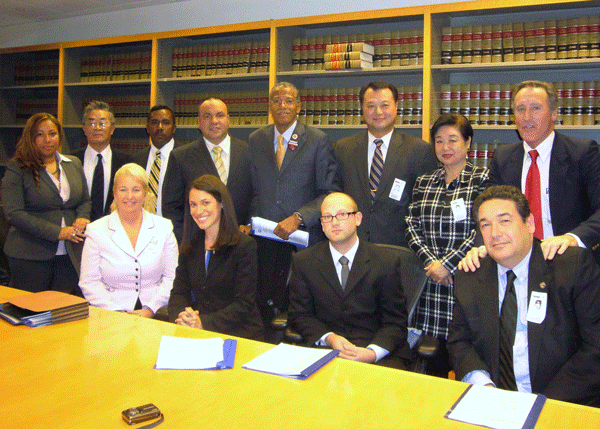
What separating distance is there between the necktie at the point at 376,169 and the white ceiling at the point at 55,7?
12.7 feet

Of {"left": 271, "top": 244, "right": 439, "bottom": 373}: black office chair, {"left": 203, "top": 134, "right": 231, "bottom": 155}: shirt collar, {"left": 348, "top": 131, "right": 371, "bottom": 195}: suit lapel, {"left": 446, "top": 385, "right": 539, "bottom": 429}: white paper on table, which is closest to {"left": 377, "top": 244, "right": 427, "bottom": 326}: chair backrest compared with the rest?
{"left": 271, "top": 244, "right": 439, "bottom": 373}: black office chair

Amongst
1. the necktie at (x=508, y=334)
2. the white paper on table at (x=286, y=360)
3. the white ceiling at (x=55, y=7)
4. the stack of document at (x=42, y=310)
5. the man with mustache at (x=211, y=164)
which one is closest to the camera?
the white paper on table at (x=286, y=360)

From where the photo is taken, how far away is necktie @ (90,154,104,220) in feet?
13.9

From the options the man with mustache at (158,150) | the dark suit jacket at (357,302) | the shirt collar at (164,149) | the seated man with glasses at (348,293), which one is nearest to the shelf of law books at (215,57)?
the man with mustache at (158,150)

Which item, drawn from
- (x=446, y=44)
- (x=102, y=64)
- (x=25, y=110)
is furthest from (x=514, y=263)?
(x=25, y=110)

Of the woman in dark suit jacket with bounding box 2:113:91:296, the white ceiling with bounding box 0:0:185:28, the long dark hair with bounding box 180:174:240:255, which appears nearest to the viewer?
the long dark hair with bounding box 180:174:240:255

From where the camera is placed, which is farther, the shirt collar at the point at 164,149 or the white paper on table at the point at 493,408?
the shirt collar at the point at 164,149

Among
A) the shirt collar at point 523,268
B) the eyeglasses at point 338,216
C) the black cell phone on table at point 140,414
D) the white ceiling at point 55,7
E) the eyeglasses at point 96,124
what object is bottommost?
the black cell phone on table at point 140,414

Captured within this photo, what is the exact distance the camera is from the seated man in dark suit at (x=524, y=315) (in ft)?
6.50

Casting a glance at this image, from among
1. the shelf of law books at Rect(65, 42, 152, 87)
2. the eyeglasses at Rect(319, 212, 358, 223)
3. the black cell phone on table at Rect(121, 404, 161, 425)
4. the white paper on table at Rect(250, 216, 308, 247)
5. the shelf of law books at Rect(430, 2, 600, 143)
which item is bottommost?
the black cell phone on table at Rect(121, 404, 161, 425)

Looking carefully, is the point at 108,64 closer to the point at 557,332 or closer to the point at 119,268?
the point at 119,268

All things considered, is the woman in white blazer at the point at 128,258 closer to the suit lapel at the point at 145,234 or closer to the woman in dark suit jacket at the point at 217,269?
the suit lapel at the point at 145,234

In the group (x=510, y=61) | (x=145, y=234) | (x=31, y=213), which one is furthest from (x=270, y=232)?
(x=510, y=61)

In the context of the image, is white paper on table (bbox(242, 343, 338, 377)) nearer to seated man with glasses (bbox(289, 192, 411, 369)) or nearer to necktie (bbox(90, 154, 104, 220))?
seated man with glasses (bbox(289, 192, 411, 369))
